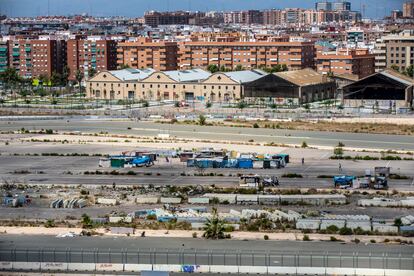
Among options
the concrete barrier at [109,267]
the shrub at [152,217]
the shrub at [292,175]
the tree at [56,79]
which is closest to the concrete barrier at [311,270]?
the concrete barrier at [109,267]

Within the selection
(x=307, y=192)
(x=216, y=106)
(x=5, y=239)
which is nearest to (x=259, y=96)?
(x=216, y=106)

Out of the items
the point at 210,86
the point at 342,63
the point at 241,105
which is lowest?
the point at 241,105

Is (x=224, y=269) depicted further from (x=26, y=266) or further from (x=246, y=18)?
(x=246, y=18)

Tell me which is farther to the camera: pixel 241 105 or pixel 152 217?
pixel 241 105

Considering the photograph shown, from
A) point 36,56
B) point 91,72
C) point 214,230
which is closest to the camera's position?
point 214,230

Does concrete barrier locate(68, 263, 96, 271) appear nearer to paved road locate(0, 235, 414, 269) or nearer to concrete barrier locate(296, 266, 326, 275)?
paved road locate(0, 235, 414, 269)

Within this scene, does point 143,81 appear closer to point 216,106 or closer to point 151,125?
point 216,106

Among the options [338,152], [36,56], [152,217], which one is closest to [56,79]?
[36,56]

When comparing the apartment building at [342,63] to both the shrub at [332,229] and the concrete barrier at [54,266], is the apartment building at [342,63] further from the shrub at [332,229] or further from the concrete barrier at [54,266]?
the concrete barrier at [54,266]
